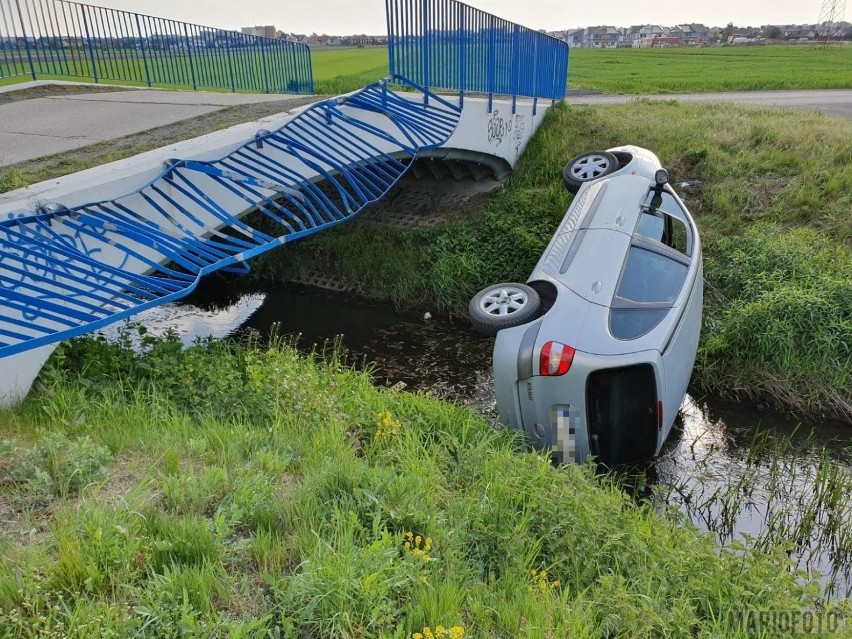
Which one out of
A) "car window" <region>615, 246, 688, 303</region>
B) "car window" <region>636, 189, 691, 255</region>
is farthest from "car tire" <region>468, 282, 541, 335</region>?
"car window" <region>636, 189, 691, 255</region>

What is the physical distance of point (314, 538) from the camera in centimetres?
297

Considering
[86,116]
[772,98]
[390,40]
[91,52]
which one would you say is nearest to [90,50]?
[91,52]

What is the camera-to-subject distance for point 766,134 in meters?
11.8

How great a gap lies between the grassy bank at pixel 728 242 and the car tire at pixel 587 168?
4.92ft

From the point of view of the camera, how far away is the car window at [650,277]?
18.8 feet

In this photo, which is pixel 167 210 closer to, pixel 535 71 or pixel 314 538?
pixel 314 538

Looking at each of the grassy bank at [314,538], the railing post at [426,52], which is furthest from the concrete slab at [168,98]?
the grassy bank at [314,538]

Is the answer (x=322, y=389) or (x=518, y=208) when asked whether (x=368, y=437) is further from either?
(x=518, y=208)

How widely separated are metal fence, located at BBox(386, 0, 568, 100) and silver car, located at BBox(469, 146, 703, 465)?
3.99 metres

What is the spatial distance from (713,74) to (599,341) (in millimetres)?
25555

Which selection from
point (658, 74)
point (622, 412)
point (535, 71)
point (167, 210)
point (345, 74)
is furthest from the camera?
point (345, 74)

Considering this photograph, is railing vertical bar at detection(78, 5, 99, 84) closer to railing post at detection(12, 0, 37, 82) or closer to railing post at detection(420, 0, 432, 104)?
railing post at detection(12, 0, 37, 82)

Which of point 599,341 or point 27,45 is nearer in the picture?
point 599,341

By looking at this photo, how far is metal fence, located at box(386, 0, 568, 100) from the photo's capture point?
341 inches
